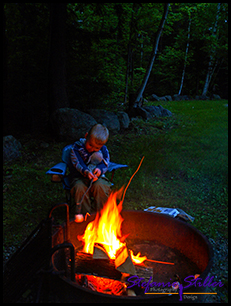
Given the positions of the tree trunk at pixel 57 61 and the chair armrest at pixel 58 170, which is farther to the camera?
the tree trunk at pixel 57 61

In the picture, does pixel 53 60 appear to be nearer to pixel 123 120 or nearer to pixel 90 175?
pixel 123 120

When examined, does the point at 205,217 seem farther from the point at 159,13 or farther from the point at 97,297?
the point at 159,13

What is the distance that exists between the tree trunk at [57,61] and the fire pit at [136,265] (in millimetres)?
5457

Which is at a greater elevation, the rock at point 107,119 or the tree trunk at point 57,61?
the tree trunk at point 57,61

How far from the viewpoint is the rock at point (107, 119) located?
7898 millimetres

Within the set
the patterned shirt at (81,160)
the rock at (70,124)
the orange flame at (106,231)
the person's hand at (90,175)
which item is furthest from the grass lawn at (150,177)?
the orange flame at (106,231)

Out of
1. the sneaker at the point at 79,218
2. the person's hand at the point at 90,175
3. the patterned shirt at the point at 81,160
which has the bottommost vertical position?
the sneaker at the point at 79,218

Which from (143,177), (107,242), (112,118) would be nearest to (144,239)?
(107,242)

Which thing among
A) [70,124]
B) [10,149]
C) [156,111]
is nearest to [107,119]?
[70,124]

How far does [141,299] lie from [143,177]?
3630 mm

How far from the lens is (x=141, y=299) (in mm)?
1607

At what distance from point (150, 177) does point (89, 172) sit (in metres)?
2.50

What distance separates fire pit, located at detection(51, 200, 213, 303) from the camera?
1747mm

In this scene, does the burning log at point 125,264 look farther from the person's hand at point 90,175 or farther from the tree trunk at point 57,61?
the tree trunk at point 57,61
